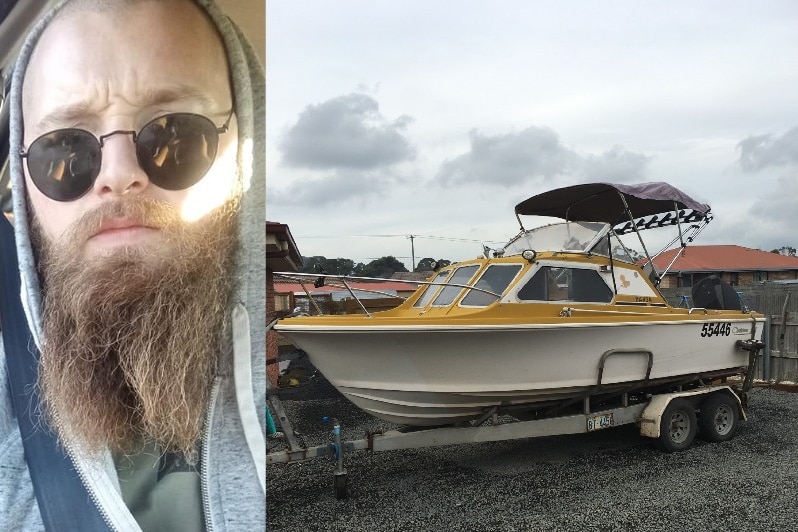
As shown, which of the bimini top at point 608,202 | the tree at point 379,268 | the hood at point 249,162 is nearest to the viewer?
the hood at point 249,162

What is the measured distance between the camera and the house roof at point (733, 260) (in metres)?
27.2

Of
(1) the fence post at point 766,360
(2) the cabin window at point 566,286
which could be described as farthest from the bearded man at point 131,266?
(1) the fence post at point 766,360

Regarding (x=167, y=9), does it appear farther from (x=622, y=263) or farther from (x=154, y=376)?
(x=622, y=263)

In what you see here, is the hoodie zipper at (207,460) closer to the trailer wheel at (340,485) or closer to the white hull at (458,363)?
the white hull at (458,363)

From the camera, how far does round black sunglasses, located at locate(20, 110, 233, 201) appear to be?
1573 mm

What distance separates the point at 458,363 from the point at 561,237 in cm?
240

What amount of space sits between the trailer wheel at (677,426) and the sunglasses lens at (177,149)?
4814mm

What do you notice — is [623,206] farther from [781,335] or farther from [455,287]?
[781,335]

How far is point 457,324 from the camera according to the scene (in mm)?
3914

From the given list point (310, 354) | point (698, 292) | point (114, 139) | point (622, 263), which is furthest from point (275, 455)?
point (698, 292)

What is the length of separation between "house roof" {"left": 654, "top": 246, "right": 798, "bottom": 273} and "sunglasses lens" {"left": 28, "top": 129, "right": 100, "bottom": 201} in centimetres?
2713

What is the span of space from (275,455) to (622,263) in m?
3.63

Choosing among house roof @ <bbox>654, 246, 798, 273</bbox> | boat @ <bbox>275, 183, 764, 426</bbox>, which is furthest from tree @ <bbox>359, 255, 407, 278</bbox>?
house roof @ <bbox>654, 246, 798, 273</bbox>

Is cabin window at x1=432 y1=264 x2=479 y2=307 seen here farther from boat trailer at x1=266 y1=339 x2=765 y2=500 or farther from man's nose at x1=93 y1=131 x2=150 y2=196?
man's nose at x1=93 y1=131 x2=150 y2=196
